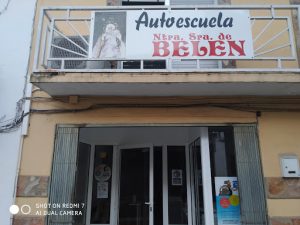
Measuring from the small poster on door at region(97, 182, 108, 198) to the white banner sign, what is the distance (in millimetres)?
3200

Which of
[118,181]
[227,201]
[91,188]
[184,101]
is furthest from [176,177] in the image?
[184,101]

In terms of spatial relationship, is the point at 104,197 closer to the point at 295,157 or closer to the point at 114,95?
the point at 114,95

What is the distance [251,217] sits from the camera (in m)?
5.52

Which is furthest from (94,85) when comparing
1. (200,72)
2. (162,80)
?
(200,72)

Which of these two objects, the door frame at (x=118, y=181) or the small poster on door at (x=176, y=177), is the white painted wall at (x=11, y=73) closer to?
the door frame at (x=118, y=181)

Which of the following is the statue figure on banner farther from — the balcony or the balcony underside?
the balcony underside

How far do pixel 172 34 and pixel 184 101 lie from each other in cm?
128

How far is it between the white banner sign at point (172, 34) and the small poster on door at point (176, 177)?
9.80 feet

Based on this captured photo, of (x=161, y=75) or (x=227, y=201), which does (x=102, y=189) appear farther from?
(x=161, y=75)

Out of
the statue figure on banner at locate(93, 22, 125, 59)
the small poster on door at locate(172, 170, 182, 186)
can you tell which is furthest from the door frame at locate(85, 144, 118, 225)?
the statue figure on banner at locate(93, 22, 125, 59)

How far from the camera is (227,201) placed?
19.3ft

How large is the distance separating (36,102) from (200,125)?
3.18m

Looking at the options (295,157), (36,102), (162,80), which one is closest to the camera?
(162,80)

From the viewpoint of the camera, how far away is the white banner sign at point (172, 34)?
5.52 m
